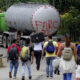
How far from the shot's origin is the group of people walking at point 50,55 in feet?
44.7

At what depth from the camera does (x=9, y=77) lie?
1827 centimetres

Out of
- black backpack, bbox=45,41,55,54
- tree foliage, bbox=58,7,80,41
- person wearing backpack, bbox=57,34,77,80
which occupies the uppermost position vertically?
person wearing backpack, bbox=57,34,77,80

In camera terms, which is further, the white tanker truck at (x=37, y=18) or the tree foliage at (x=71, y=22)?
the tree foliage at (x=71, y=22)

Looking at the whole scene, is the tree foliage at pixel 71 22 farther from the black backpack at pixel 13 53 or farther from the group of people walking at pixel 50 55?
the black backpack at pixel 13 53

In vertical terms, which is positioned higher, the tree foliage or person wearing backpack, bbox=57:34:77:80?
person wearing backpack, bbox=57:34:77:80

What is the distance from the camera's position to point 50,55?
17625mm

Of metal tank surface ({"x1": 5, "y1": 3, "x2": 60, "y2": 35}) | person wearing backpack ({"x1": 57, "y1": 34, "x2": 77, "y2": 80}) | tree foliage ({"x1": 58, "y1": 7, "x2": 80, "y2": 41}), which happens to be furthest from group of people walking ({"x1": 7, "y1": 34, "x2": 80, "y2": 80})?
tree foliage ({"x1": 58, "y1": 7, "x2": 80, "y2": 41})

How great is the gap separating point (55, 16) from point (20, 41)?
3.65 m

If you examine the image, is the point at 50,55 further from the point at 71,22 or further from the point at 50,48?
the point at 71,22

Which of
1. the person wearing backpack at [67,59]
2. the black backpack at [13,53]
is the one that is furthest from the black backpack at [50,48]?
the person wearing backpack at [67,59]

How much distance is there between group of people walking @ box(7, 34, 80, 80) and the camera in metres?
13.6

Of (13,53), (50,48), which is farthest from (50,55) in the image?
(13,53)

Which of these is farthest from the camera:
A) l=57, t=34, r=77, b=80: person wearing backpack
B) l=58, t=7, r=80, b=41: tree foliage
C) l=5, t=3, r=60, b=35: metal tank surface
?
l=58, t=7, r=80, b=41: tree foliage

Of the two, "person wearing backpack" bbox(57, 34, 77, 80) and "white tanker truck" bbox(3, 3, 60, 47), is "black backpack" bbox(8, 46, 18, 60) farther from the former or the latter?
"white tanker truck" bbox(3, 3, 60, 47)
